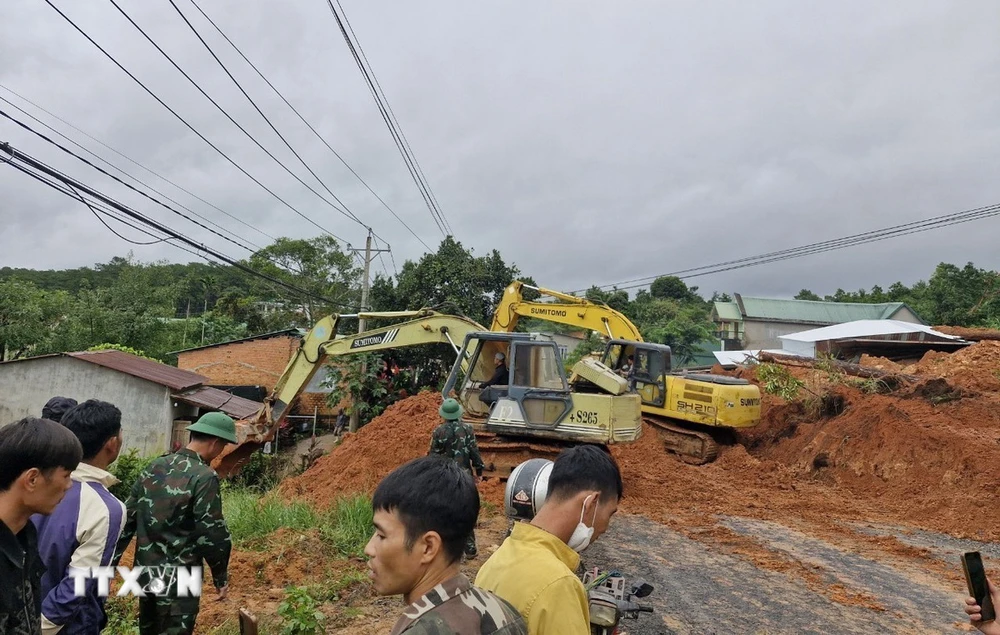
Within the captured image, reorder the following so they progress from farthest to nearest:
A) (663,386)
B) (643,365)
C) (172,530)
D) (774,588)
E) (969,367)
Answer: (969,367) → (643,365) → (663,386) → (774,588) → (172,530)

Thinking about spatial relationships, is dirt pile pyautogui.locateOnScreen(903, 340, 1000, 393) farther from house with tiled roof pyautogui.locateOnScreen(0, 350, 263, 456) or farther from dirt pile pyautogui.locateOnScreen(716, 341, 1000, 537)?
house with tiled roof pyautogui.locateOnScreen(0, 350, 263, 456)

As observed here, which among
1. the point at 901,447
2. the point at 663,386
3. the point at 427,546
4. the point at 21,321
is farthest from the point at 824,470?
the point at 21,321

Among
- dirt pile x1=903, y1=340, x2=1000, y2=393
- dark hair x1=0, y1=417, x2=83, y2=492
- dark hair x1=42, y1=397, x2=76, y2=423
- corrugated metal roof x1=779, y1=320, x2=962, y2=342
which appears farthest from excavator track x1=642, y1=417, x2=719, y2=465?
corrugated metal roof x1=779, y1=320, x2=962, y2=342

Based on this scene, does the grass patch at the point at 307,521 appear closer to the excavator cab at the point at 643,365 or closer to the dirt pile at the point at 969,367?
the excavator cab at the point at 643,365

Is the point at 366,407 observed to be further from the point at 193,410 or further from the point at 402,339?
the point at 402,339

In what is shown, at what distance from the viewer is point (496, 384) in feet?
33.2

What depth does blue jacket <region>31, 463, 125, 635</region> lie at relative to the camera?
253 centimetres

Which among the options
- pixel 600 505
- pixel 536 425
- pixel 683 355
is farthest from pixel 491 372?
pixel 683 355

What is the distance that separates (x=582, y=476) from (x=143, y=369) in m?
15.8

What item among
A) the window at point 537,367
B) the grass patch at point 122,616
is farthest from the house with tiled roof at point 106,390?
the grass patch at point 122,616

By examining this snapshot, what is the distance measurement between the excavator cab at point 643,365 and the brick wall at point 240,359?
14.9m

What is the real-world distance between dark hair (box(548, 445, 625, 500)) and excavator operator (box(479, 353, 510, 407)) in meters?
7.46

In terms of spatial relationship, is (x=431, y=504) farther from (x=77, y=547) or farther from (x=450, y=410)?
(x=450, y=410)

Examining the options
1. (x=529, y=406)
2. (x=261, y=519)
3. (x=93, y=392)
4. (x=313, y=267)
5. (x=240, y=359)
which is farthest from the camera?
(x=313, y=267)
